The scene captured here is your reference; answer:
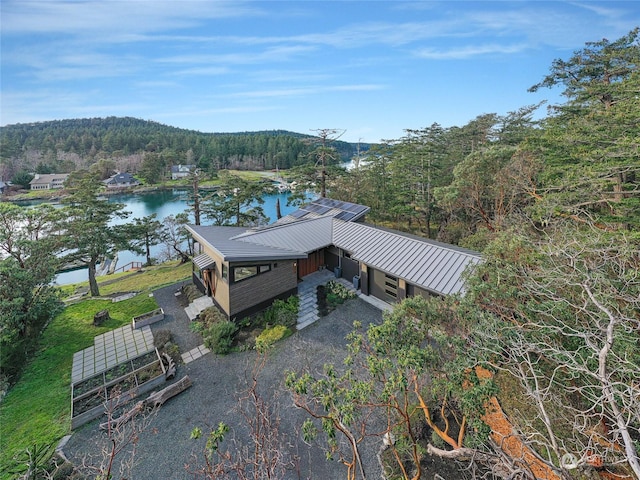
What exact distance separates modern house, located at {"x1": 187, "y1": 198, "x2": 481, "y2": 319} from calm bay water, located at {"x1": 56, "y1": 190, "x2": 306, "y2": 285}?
1158cm

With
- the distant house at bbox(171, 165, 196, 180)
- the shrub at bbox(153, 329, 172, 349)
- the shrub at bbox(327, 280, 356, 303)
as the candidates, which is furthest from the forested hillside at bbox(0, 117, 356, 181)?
the shrub at bbox(153, 329, 172, 349)

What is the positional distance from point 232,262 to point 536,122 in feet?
91.0

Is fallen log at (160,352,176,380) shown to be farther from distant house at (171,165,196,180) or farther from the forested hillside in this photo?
distant house at (171,165,196,180)

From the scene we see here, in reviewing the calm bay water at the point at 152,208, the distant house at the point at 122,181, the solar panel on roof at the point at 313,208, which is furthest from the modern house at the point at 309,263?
the distant house at the point at 122,181

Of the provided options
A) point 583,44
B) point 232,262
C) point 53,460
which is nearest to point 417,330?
point 232,262

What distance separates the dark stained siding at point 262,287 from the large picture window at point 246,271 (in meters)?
0.13

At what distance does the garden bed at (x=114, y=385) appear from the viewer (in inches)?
291

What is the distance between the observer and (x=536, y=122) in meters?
23.5

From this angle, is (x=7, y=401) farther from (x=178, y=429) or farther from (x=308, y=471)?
(x=308, y=471)

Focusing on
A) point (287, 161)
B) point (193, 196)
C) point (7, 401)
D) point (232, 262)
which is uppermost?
point (287, 161)

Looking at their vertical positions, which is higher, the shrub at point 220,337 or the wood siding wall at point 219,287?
the wood siding wall at point 219,287

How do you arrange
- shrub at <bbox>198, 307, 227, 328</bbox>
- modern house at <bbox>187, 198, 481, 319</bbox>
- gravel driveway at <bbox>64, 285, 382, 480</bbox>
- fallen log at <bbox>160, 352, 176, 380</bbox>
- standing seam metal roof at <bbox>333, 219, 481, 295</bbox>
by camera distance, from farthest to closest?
shrub at <bbox>198, 307, 227, 328</bbox> < modern house at <bbox>187, 198, 481, 319</bbox> < standing seam metal roof at <bbox>333, 219, 481, 295</bbox> < fallen log at <bbox>160, 352, 176, 380</bbox> < gravel driveway at <bbox>64, 285, 382, 480</bbox>

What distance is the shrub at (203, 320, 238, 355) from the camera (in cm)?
973

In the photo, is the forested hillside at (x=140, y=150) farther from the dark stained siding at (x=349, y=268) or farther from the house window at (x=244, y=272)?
the house window at (x=244, y=272)
